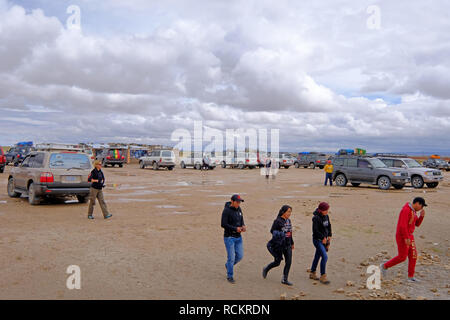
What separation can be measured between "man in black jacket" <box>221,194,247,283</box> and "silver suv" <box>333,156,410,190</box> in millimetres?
17063

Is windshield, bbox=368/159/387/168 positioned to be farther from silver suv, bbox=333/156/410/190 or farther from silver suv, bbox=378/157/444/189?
silver suv, bbox=378/157/444/189

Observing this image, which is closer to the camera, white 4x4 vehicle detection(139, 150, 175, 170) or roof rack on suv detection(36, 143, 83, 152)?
roof rack on suv detection(36, 143, 83, 152)

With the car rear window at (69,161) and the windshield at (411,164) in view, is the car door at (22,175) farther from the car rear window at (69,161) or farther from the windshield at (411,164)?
the windshield at (411,164)

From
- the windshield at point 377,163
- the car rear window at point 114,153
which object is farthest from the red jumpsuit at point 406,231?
the car rear window at point 114,153

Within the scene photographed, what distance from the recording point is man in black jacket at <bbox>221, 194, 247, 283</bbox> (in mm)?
6312

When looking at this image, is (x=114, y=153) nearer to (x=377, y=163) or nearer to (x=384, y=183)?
(x=377, y=163)

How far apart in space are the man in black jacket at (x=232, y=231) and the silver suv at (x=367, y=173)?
56.0ft

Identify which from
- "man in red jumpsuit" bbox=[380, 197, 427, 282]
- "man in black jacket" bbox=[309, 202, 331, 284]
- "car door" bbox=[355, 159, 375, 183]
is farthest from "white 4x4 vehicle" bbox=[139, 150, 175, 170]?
"man in red jumpsuit" bbox=[380, 197, 427, 282]

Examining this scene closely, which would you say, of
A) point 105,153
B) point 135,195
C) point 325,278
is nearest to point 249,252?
point 325,278

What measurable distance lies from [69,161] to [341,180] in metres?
15.5

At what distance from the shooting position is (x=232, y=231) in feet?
20.8

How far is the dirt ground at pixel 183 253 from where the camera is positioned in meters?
5.90
